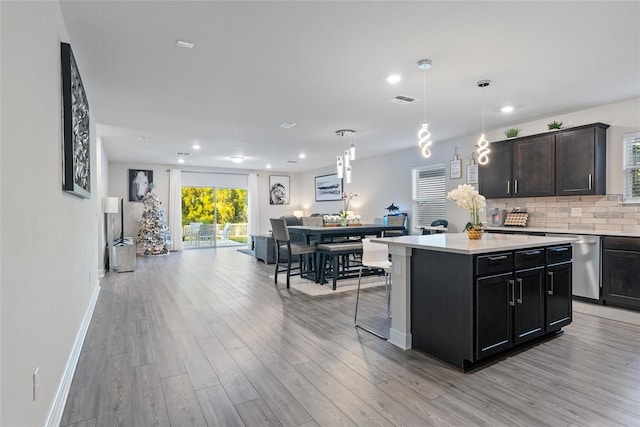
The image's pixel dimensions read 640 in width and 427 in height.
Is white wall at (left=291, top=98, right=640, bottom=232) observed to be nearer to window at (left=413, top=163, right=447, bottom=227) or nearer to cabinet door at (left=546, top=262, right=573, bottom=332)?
window at (left=413, top=163, right=447, bottom=227)

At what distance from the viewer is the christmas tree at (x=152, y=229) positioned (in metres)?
9.08

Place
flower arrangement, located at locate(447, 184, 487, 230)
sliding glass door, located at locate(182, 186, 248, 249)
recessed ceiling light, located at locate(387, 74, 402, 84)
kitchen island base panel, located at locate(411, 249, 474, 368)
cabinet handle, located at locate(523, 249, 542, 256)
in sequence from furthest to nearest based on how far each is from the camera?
sliding glass door, located at locate(182, 186, 248, 249) < recessed ceiling light, located at locate(387, 74, 402, 84) < flower arrangement, located at locate(447, 184, 487, 230) < cabinet handle, located at locate(523, 249, 542, 256) < kitchen island base panel, located at locate(411, 249, 474, 368)

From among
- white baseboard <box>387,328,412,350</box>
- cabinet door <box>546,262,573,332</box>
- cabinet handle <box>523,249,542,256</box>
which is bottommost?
white baseboard <box>387,328,412,350</box>

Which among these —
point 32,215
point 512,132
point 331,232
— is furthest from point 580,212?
point 32,215

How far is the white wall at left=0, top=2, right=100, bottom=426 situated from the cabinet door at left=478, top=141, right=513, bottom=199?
5604mm

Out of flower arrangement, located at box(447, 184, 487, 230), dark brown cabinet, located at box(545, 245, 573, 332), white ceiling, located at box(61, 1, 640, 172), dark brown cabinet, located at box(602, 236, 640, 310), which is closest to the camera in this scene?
white ceiling, located at box(61, 1, 640, 172)

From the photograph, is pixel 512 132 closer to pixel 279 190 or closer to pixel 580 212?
pixel 580 212

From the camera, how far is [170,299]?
4.59 metres

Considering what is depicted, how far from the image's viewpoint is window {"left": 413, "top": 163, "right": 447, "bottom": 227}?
274 inches

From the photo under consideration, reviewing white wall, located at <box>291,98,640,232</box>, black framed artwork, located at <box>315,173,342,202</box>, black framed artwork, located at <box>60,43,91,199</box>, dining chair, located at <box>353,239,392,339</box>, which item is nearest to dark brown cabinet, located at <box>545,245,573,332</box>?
dining chair, located at <box>353,239,392,339</box>

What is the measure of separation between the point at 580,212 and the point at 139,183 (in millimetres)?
10130

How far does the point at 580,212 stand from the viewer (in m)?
4.80

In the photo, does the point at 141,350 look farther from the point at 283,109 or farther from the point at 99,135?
the point at 99,135

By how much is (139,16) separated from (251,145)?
4.78m
